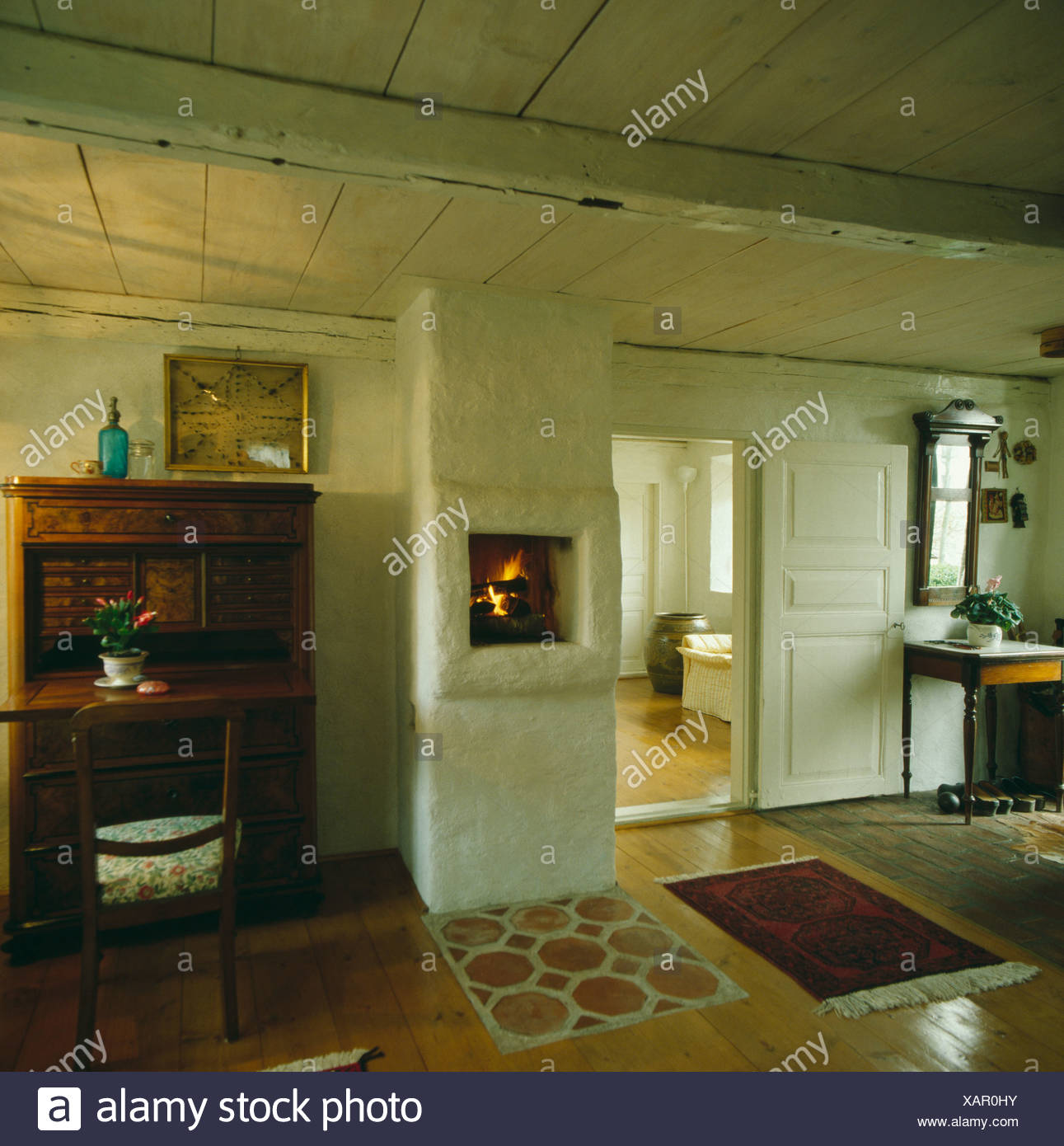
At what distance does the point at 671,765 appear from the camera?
5.51m

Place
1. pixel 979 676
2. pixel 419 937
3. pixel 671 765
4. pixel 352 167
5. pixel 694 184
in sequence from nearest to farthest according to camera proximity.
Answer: pixel 352 167
pixel 694 184
pixel 419 937
pixel 979 676
pixel 671 765

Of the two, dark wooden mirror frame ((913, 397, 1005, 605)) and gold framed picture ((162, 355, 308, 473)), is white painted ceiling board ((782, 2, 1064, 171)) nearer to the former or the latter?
gold framed picture ((162, 355, 308, 473))

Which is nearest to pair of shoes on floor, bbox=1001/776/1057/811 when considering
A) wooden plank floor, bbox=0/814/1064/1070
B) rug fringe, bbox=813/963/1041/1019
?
wooden plank floor, bbox=0/814/1064/1070

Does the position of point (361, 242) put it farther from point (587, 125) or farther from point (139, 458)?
point (139, 458)

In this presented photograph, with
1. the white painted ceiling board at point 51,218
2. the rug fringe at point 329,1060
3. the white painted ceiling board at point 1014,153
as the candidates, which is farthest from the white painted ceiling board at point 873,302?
the rug fringe at point 329,1060

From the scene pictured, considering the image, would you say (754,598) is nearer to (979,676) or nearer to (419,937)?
(979,676)

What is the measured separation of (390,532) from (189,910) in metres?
1.89

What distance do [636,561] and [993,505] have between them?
4.20 m

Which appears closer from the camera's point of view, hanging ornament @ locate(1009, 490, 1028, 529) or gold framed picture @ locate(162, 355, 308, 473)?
gold framed picture @ locate(162, 355, 308, 473)

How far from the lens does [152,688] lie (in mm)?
2855

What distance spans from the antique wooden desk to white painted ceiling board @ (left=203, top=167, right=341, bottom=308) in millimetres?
3912

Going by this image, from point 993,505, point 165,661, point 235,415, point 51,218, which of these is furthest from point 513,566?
point 993,505

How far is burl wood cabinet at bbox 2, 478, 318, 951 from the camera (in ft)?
9.81
